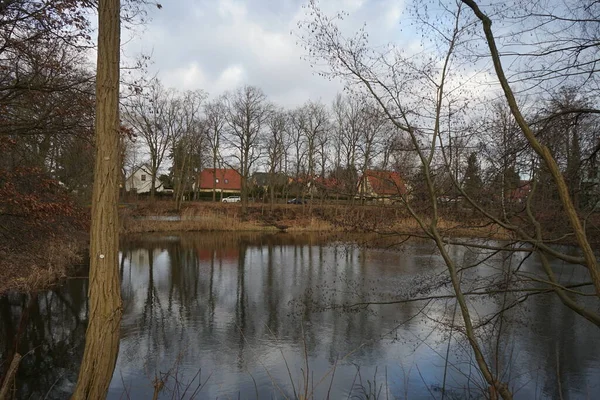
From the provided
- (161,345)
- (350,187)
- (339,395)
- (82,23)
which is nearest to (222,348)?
(161,345)

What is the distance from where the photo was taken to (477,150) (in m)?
4.93

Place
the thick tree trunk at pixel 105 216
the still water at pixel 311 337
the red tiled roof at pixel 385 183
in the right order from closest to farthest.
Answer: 1. the thick tree trunk at pixel 105 216
2. the red tiled roof at pixel 385 183
3. the still water at pixel 311 337

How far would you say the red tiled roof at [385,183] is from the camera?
512 centimetres

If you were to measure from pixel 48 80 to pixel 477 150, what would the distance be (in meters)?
6.43

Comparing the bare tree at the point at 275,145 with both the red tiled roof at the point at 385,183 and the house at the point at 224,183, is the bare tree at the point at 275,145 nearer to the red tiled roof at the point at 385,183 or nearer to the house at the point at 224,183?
the house at the point at 224,183

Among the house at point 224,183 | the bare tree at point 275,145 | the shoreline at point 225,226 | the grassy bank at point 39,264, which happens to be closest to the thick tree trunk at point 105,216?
the shoreline at point 225,226

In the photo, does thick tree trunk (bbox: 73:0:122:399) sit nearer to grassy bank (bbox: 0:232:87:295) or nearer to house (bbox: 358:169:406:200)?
house (bbox: 358:169:406:200)

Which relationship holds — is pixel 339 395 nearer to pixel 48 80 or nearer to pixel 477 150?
pixel 477 150

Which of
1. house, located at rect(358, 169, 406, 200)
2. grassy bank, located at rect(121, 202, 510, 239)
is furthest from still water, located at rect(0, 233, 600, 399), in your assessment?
grassy bank, located at rect(121, 202, 510, 239)

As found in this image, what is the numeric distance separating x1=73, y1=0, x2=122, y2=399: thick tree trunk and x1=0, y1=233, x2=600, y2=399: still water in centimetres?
153

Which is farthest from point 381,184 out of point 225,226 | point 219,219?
point 219,219

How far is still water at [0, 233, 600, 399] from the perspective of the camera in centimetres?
706

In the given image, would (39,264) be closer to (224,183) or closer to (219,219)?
(219,219)

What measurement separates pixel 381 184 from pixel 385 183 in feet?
0.19
